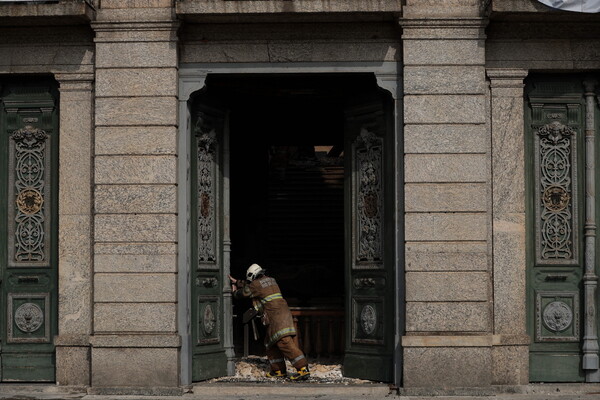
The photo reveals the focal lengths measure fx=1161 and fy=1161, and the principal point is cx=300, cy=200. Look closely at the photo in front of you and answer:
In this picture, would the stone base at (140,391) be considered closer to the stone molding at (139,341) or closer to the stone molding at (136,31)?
the stone molding at (139,341)

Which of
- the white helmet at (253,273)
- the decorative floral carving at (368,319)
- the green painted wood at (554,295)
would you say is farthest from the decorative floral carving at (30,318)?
the green painted wood at (554,295)

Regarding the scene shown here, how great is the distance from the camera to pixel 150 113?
15.1 m

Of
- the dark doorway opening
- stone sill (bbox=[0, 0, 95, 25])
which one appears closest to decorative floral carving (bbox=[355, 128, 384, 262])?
the dark doorway opening

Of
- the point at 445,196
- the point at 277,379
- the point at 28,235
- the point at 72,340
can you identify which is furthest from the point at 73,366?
the point at 445,196

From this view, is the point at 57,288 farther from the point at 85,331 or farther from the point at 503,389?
the point at 503,389

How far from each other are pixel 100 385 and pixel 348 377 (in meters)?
3.42

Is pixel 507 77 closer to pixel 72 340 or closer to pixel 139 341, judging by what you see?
pixel 139 341

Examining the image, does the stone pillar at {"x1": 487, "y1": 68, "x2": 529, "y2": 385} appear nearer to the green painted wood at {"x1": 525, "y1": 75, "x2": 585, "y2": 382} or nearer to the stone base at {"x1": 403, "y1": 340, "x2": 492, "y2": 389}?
the green painted wood at {"x1": 525, "y1": 75, "x2": 585, "y2": 382}

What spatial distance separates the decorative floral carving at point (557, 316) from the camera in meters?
15.3

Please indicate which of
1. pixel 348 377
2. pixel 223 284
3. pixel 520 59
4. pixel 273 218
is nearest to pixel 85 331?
pixel 223 284

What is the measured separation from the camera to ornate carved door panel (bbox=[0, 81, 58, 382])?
612 inches

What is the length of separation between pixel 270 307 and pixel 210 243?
122 centimetres

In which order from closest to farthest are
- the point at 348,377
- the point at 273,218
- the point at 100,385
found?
1. the point at 100,385
2. the point at 348,377
3. the point at 273,218

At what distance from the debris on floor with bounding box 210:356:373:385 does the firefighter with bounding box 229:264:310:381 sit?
254mm
